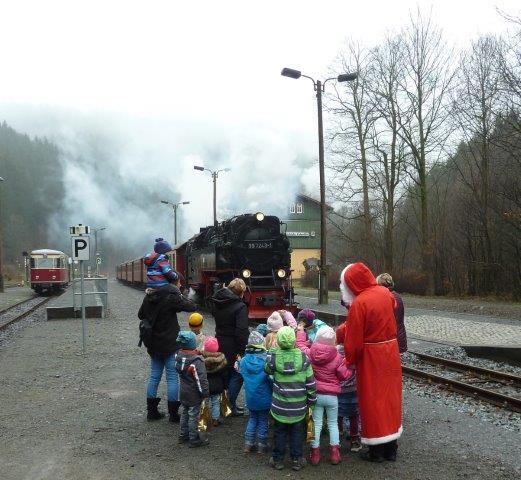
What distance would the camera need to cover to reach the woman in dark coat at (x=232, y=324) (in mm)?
6039

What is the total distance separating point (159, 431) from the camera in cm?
578

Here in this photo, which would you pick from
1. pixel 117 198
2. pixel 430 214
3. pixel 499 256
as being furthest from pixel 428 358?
pixel 117 198

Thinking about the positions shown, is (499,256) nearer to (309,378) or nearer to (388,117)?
(388,117)

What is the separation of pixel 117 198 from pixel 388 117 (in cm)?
5703

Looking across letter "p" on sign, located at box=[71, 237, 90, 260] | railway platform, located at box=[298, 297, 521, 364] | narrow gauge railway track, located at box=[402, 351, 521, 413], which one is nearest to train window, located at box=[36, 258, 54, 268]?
railway platform, located at box=[298, 297, 521, 364]

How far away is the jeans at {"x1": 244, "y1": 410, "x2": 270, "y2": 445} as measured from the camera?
5.10 m

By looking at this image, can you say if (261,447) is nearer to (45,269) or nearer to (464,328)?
(464,328)

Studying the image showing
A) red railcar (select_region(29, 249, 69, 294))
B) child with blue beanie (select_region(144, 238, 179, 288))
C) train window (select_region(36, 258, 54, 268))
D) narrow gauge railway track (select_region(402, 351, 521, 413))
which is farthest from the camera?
train window (select_region(36, 258, 54, 268))

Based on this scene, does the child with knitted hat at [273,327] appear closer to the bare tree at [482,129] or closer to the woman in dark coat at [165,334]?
the woman in dark coat at [165,334]

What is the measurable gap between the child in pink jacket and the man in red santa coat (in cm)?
25

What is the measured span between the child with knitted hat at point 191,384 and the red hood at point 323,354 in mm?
1092

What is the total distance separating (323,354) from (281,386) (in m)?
0.48

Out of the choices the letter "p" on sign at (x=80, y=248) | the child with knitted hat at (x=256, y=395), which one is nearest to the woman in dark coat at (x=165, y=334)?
the child with knitted hat at (x=256, y=395)

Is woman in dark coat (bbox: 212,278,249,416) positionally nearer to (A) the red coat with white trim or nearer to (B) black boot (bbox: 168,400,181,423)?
(B) black boot (bbox: 168,400,181,423)
